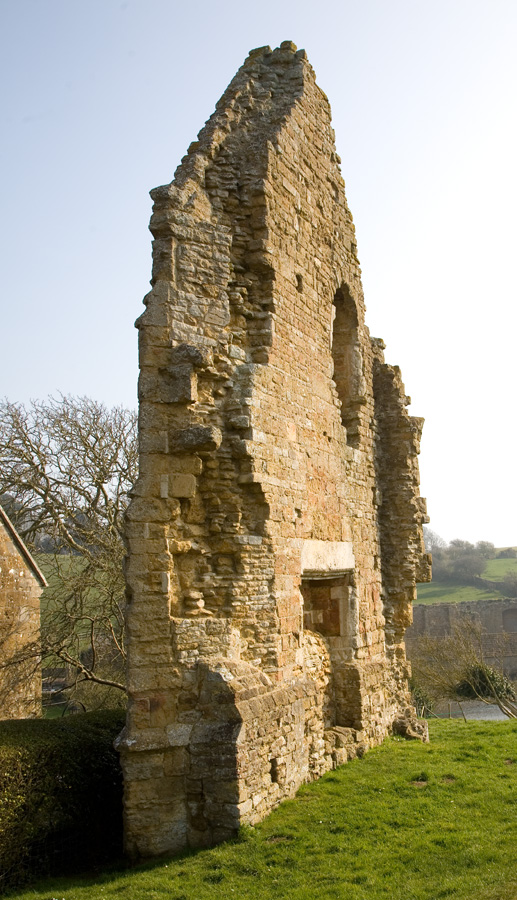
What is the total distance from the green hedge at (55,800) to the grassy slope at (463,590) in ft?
161

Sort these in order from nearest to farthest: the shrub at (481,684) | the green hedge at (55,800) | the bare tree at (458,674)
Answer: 1. the green hedge at (55,800)
2. the shrub at (481,684)
3. the bare tree at (458,674)

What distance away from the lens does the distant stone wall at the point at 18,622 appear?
11.9 meters

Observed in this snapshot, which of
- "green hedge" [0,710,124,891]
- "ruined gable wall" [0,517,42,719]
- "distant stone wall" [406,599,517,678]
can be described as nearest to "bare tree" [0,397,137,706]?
"ruined gable wall" [0,517,42,719]

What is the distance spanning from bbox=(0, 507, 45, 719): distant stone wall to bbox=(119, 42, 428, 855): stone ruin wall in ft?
17.9

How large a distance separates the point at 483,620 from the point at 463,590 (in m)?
13.0

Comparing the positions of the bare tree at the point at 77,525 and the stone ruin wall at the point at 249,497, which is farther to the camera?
the bare tree at the point at 77,525

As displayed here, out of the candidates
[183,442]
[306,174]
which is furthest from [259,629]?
[306,174]

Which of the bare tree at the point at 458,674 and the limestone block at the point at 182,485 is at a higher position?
the limestone block at the point at 182,485

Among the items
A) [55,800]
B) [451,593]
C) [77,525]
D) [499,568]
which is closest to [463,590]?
[451,593]

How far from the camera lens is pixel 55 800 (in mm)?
6348

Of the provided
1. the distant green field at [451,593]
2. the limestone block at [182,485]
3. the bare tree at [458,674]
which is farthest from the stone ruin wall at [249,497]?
the distant green field at [451,593]

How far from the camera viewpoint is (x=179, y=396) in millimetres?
6926

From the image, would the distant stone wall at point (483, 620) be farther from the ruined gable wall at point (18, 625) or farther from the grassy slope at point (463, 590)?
the ruined gable wall at point (18, 625)

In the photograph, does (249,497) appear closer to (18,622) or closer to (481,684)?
(18,622)
